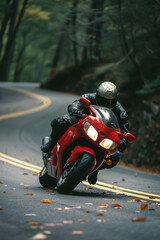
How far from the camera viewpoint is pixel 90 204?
5.82 meters

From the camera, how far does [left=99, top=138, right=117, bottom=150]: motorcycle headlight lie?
6.19 m

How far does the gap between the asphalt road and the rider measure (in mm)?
721

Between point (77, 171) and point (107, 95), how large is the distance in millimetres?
1350

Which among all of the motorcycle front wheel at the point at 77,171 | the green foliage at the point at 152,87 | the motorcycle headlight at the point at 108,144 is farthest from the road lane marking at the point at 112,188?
the green foliage at the point at 152,87

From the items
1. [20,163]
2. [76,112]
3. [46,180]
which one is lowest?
[20,163]

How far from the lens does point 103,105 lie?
684cm

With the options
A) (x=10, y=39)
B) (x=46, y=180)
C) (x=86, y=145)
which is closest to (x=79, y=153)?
(x=86, y=145)

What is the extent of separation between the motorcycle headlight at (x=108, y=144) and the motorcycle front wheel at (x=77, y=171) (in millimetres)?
246

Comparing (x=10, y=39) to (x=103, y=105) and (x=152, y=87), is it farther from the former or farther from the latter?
(x=103, y=105)

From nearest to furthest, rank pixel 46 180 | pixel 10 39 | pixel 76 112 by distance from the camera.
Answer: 1. pixel 76 112
2. pixel 46 180
3. pixel 10 39

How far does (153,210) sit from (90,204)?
34.5 inches

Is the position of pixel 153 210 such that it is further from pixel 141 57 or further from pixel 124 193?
pixel 141 57

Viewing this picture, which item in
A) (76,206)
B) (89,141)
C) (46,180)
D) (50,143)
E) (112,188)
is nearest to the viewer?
(76,206)

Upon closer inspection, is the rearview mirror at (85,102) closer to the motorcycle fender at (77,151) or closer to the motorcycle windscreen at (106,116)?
the motorcycle windscreen at (106,116)
